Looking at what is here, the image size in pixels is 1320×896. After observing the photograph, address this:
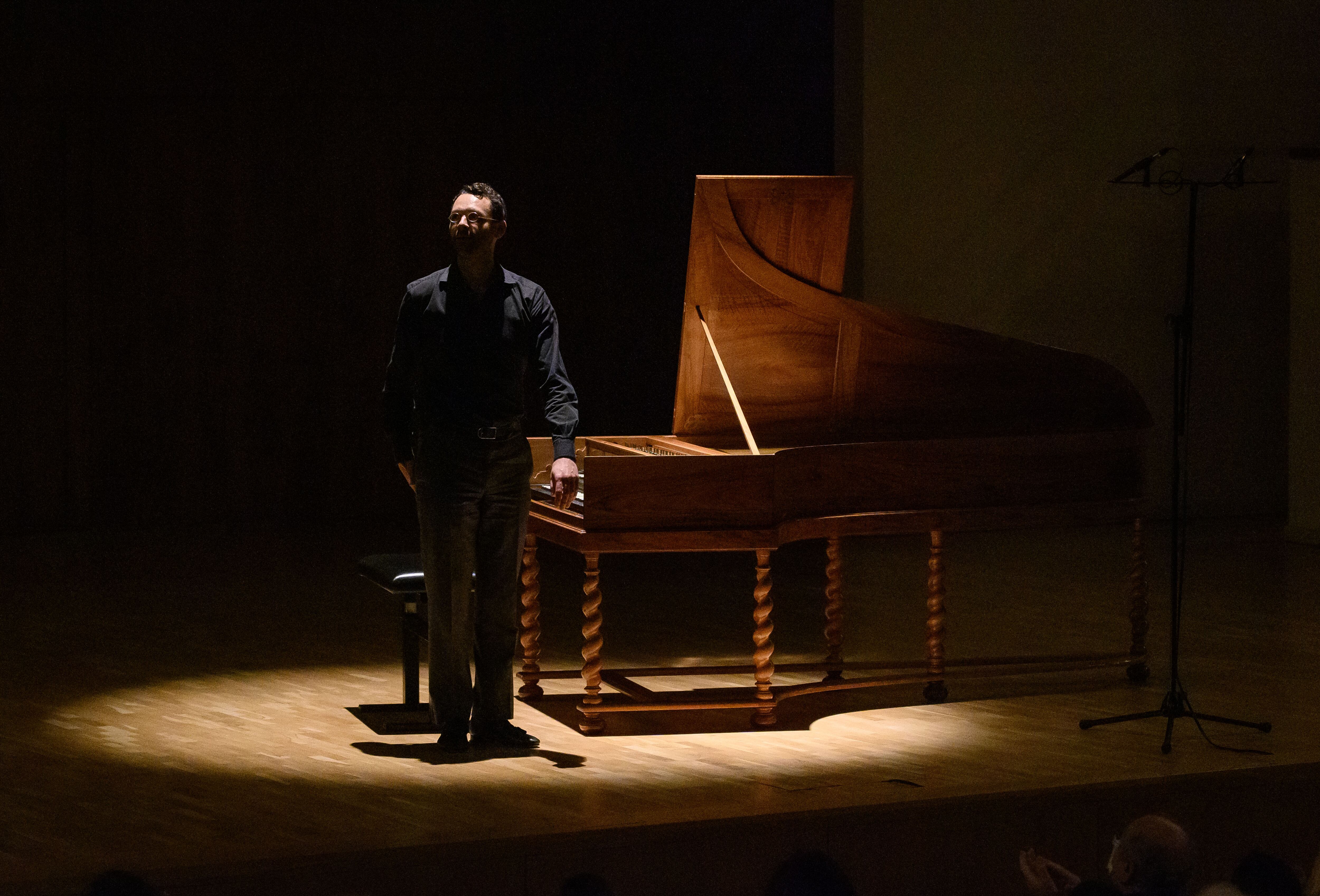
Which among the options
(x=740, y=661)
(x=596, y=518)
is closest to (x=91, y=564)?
(x=740, y=661)

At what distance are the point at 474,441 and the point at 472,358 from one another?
0.20m

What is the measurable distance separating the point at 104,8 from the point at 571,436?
4879 mm

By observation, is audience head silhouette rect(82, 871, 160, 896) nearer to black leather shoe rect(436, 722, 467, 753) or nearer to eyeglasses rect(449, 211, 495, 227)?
black leather shoe rect(436, 722, 467, 753)

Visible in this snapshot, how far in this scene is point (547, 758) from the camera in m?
4.34

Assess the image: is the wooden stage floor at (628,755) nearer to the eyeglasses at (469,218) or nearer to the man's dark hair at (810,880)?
the man's dark hair at (810,880)

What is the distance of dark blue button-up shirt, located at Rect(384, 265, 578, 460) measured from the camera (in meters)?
4.31

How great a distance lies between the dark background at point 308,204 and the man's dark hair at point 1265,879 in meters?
6.17

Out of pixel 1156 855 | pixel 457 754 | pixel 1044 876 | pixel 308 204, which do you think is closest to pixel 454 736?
pixel 457 754

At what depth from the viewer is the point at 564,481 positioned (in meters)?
4.36

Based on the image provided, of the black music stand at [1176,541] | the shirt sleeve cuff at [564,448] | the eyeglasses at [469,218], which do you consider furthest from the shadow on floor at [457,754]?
the black music stand at [1176,541]

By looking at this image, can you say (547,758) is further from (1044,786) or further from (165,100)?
(165,100)

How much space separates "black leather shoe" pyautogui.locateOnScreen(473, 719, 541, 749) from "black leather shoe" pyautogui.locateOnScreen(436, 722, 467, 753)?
36mm

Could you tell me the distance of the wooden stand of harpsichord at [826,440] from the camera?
460 centimetres

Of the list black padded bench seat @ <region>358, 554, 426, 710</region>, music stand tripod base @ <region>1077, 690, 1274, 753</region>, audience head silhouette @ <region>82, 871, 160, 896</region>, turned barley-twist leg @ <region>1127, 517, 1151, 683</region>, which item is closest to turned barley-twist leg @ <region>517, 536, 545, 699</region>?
black padded bench seat @ <region>358, 554, 426, 710</region>
